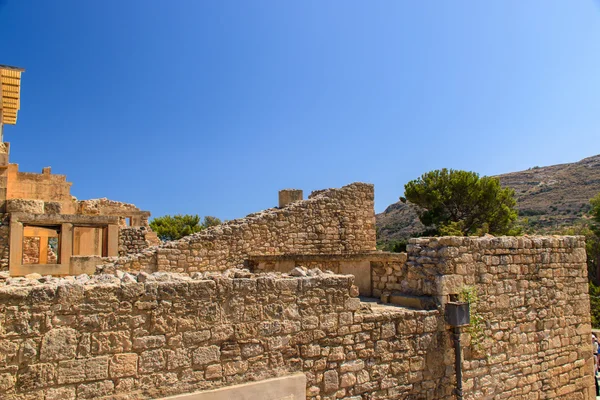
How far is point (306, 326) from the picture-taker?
5.08 meters

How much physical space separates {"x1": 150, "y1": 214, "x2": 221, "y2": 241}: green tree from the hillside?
1858 centimetres

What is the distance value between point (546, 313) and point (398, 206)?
170 ft

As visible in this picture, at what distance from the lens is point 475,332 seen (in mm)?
6398

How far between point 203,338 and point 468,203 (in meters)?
22.7

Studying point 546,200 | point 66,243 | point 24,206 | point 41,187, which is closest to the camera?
point 24,206

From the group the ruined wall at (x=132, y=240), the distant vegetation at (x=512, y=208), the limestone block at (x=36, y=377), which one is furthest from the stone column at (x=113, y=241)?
the distant vegetation at (x=512, y=208)

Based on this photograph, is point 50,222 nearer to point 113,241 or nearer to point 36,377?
point 113,241

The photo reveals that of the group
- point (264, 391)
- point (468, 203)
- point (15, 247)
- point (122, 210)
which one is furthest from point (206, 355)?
point (468, 203)

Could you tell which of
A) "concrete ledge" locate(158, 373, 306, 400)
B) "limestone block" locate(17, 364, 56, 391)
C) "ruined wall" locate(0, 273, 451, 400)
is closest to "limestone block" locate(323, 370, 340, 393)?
"ruined wall" locate(0, 273, 451, 400)

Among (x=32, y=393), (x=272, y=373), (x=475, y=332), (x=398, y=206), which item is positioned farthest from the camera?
(x=398, y=206)

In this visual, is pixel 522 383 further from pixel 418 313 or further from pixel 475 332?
pixel 418 313

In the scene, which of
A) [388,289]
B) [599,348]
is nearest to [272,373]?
[388,289]

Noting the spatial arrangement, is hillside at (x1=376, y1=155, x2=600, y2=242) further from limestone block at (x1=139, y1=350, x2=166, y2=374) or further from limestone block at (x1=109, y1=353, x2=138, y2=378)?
limestone block at (x1=109, y1=353, x2=138, y2=378)

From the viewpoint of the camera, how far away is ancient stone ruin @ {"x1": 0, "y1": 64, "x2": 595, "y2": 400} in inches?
154
